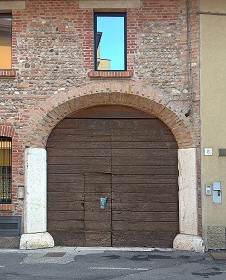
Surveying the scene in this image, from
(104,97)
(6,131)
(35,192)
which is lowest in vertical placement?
(35,192)

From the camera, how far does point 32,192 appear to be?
425 inches

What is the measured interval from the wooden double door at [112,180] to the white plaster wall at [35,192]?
0.25 meters

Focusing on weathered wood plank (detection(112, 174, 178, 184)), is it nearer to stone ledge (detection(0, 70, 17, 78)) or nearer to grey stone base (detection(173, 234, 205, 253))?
→ grey stone base (detection(173, 234, 205, 253))

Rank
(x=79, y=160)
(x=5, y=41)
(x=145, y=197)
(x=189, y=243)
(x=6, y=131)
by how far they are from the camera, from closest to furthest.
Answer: (x=189, y=243)
(x=6, y=131)
(x=145, y=197)
(x=79, y=160)
(x=5, y=41)

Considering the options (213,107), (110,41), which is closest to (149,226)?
(213,107)

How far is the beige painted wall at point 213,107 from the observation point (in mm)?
10625

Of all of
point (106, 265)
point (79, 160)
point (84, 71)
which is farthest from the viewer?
point (79, 160)

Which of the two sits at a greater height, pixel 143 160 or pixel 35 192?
pixel 143 160

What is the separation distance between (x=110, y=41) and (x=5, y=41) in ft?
8.49

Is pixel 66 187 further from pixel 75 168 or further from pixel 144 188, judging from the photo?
pixel 144 188

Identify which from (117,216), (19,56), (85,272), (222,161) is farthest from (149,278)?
(19,56)

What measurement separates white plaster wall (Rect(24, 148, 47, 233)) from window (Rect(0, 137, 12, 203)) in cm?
52

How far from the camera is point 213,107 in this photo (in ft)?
35.4

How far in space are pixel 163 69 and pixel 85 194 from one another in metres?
3.54
